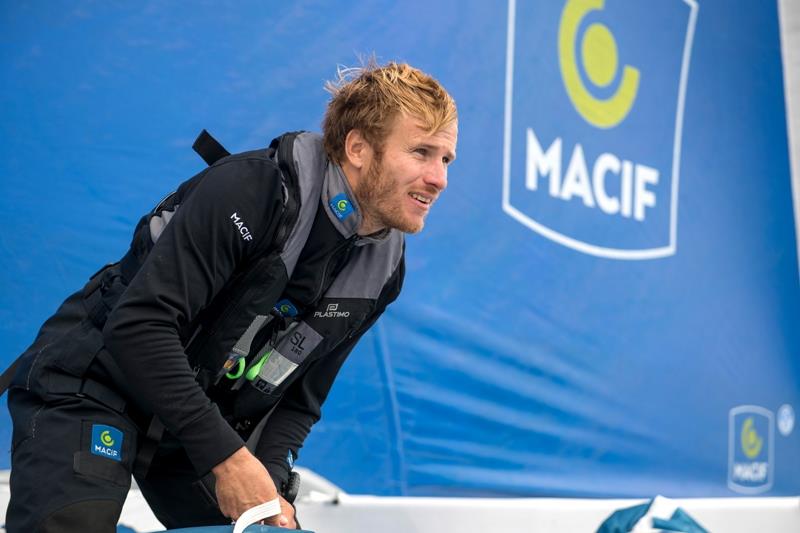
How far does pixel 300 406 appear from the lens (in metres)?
1.47

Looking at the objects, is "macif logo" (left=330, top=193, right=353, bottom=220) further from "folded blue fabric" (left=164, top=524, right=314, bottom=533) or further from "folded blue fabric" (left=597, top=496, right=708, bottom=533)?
"folded blue fabric" (left=597, top=496, right=708, bottom=533)

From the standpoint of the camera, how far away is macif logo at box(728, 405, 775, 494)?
10.8 ft

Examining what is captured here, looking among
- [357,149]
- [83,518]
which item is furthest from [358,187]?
[83,518]

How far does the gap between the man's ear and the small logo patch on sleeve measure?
443 millimetres

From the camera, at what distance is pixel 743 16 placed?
3.43m

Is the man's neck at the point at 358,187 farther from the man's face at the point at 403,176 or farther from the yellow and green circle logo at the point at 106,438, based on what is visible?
the yellow and green circle logo at the point at 106,438

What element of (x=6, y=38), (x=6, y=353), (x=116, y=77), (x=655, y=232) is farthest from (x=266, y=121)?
(x=655, y=232)

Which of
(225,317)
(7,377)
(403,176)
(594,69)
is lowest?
(7,377)

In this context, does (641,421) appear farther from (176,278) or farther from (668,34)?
(176,278)

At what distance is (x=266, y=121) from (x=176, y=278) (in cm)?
104

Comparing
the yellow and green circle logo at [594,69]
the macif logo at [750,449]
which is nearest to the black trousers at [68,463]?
the yellow and green circle logo at [594,69]

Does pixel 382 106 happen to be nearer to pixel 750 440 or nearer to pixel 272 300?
pixel 272 300

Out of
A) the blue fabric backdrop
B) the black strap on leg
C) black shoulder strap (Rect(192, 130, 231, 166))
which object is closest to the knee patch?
the black strap on leg

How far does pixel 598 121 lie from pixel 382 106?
5.60 ft
